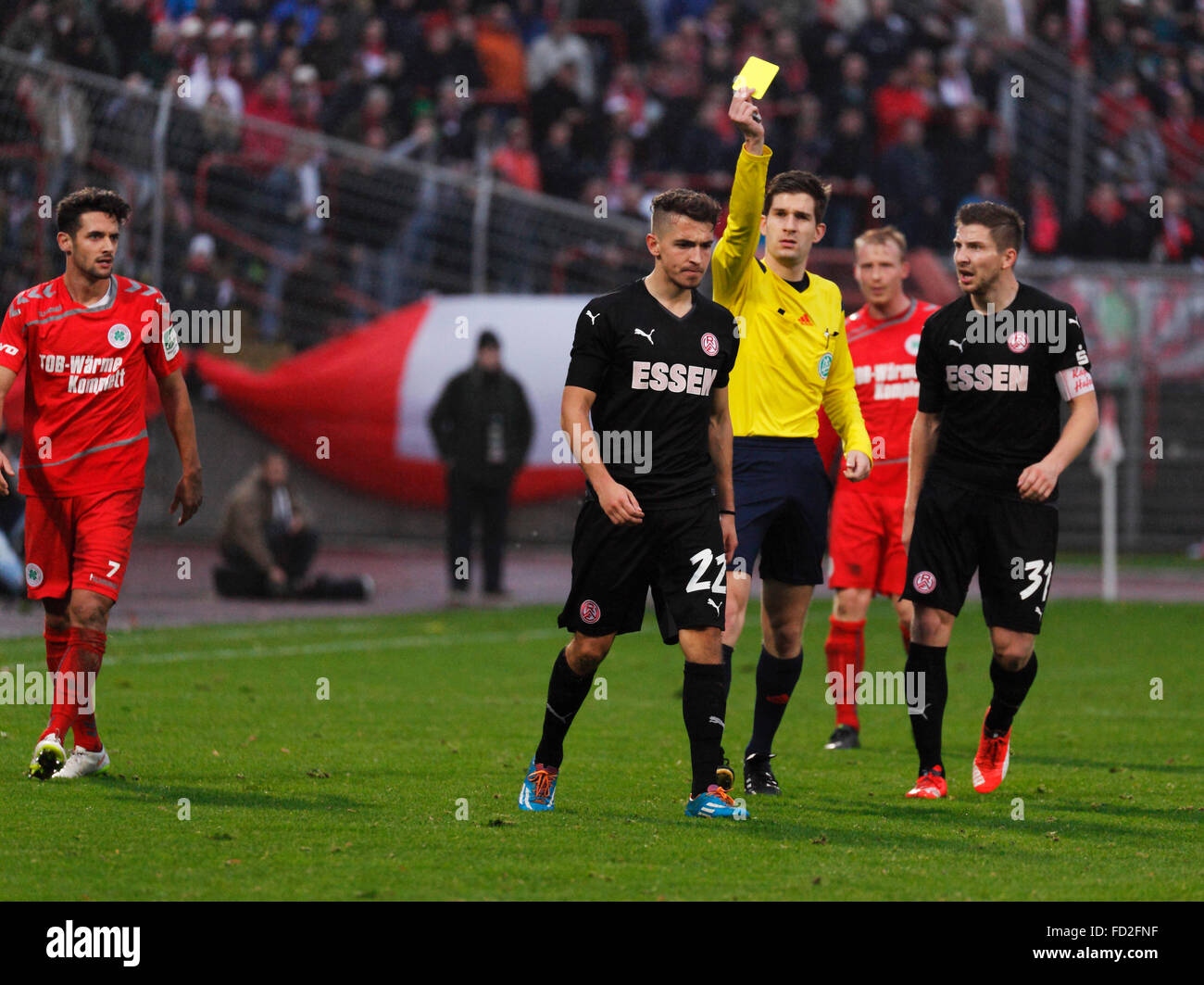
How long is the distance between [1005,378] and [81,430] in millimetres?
3598

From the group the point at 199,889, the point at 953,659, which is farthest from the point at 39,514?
the point at 953,659

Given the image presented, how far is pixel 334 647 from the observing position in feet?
44.4

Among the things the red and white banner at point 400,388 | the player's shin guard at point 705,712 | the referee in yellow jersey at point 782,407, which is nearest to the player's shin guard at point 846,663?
the referee in yellow jersey at point 782,407

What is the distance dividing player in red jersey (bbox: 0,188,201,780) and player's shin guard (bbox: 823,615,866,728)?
11.3 ft

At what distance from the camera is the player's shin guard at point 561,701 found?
673cm

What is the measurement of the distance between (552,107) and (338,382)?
16.5 ft

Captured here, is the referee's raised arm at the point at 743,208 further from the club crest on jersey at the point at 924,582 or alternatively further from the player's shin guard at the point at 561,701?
the player's shin guard at the point at 561,701

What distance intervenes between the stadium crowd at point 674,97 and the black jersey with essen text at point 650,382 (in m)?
13.3

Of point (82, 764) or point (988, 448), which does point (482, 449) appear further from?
point (988, 448)

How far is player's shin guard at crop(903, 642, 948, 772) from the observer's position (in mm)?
7426

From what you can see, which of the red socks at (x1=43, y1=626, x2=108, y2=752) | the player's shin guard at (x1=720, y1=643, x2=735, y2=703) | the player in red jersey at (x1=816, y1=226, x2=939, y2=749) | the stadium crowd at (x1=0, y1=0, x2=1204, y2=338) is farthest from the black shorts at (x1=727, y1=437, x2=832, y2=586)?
the stadium crowd at (x1=0, y1=0, x2=1204, y2=338)

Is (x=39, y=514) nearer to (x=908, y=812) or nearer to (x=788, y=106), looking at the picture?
(x=908, y=812)
